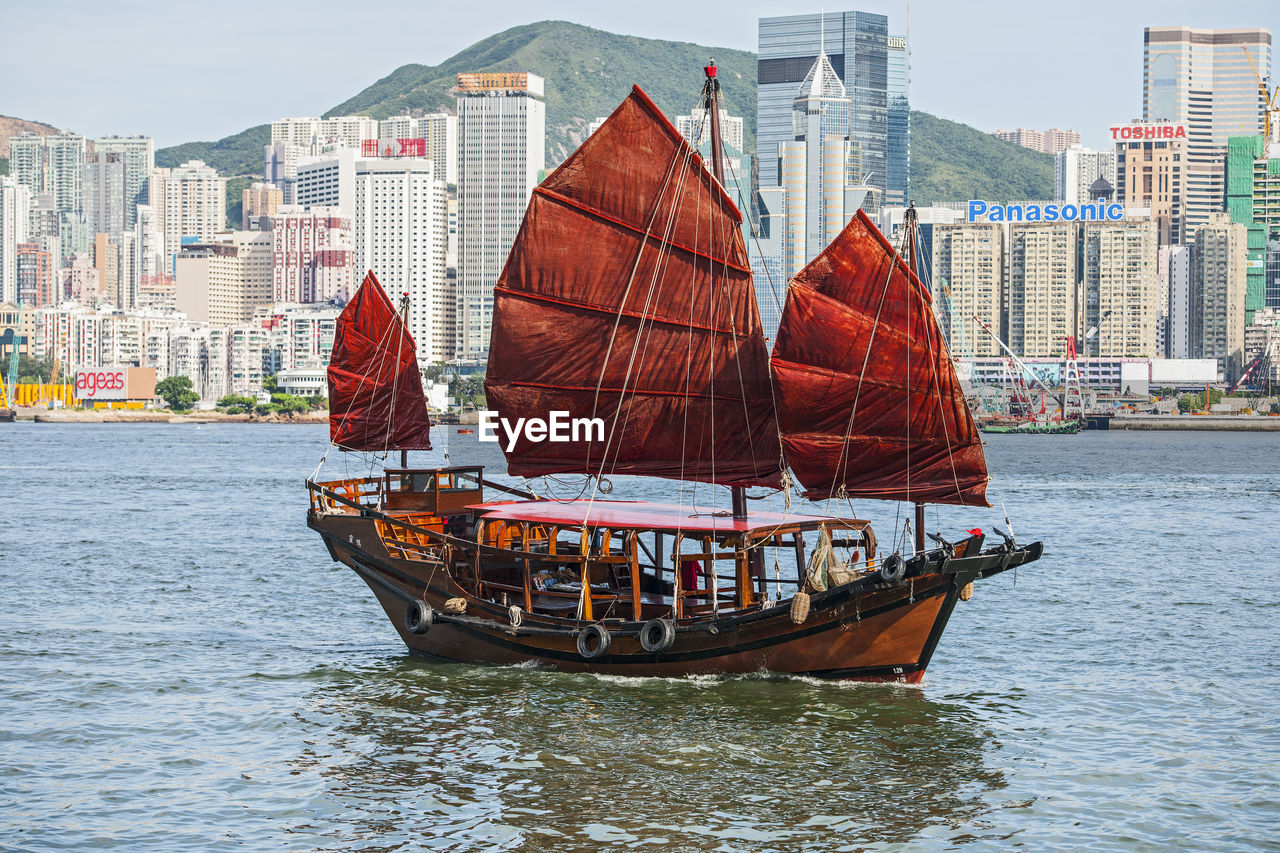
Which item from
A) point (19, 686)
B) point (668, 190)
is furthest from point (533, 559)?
point (19, 686)

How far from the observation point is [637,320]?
2692 centimetres

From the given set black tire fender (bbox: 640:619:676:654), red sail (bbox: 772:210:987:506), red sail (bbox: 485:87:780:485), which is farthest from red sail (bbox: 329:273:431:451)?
black tire fender (bbox: 640:619:676:654)

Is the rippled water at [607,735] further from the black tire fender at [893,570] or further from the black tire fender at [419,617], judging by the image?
the black tire fender at [893,570]

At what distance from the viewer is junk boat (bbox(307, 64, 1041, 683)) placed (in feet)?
75.5

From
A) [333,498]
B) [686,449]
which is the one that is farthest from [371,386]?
[686,449]

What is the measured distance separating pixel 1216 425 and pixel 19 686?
178m

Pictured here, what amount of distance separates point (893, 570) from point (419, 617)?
357 inches

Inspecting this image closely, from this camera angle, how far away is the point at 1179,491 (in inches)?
3002

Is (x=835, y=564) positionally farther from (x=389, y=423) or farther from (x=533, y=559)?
(x=389, y=423)

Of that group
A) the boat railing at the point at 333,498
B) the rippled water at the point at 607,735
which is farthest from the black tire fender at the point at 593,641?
the boat railing at the point at 333,498

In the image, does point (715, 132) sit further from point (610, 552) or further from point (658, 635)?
point (658, 635)

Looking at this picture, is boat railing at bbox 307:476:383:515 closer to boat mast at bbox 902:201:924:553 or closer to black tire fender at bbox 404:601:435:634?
black tire fender at bbox 404:601:435:634

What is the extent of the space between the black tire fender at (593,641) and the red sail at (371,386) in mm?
16193

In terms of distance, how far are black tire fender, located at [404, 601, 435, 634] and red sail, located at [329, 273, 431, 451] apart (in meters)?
12.5
